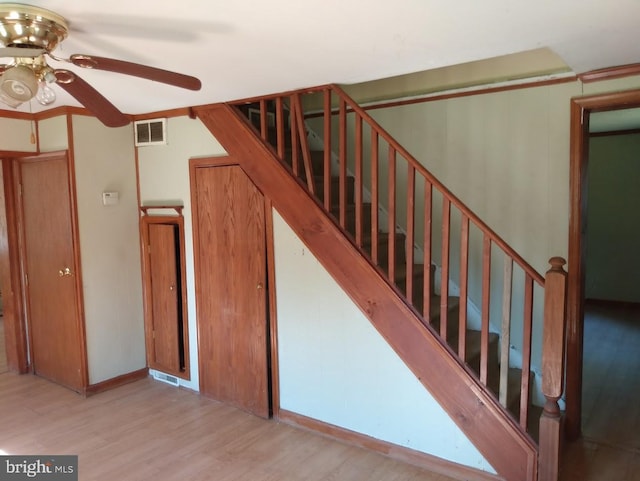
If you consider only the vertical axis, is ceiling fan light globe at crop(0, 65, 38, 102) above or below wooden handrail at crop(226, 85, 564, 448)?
above

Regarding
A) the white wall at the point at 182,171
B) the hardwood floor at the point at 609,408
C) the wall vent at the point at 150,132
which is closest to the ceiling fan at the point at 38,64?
the white wall at the point at 182,171

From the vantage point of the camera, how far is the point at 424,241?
111 inches

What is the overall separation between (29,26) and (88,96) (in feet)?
1.01

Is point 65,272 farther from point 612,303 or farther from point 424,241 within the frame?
point 612,303

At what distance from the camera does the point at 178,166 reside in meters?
3.86

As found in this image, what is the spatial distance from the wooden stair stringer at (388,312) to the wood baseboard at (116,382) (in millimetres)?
2178

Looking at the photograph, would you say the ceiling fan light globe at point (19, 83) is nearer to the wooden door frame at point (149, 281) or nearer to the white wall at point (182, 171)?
the white wall at point (182, 171)

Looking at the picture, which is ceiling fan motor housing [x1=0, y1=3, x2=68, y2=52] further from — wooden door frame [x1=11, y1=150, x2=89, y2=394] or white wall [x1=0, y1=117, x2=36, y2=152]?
white wall [x1=0, y1=117, x2=36, y2=152]

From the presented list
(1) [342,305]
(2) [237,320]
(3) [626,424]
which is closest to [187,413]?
(2) [237,320]

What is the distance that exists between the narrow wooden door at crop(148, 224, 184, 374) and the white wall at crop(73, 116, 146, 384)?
0.61ft

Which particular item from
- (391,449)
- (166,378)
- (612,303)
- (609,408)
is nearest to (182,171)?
(166,378)

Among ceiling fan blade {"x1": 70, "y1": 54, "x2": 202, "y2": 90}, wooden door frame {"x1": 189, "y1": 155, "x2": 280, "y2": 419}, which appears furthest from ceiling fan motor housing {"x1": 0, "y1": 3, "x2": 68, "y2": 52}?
wooden door frame {"x1": 189, "y1": 155, "x2": 280, "y2": 419}

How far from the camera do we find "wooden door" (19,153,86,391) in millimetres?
3811

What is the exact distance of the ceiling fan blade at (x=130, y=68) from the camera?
1.61m
